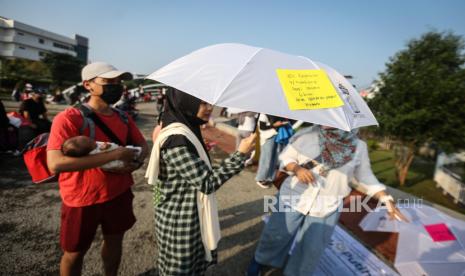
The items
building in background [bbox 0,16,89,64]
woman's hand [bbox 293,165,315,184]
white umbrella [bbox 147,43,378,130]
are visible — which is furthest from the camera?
building in background [bbox 0,16,89,64]

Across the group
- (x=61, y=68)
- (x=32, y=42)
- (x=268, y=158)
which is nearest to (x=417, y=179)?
(x=268, y=158)

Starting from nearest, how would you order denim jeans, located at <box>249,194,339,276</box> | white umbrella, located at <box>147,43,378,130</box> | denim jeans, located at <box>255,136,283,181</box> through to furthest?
white umbrella, located at <box>147,43,378,130</box>, denim jeans, located at <box>249,194,339,276</box>, denim jeans, located at <box>255,136,283,181</box>

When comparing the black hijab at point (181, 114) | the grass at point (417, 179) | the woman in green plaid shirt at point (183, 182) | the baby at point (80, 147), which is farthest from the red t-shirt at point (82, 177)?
the grass at point (417, 179)

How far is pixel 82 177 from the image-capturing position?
6.02ft

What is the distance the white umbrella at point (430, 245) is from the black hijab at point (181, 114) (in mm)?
2925

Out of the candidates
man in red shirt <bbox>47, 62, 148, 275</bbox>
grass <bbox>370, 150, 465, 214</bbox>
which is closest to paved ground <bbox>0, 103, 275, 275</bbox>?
man in red shirt <bbox>47, 62, 148, 275</bbox>

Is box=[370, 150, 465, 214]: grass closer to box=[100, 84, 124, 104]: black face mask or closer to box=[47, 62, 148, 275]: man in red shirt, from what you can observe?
box=[47, 62, 148, 275]: man in red shirt

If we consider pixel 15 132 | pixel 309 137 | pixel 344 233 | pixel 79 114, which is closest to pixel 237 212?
pixel 344 233

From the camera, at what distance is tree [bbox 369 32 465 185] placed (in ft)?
17.1

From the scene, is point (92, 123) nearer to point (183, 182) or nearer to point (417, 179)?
point (183, 182)

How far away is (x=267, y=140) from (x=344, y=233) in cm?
221

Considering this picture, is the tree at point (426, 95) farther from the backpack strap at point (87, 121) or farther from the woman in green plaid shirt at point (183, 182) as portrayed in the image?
the backpack strap at point (87, 121)

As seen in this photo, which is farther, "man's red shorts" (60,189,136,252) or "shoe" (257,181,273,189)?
"shoe" (257,181,273,189)

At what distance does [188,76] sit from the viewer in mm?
1466
